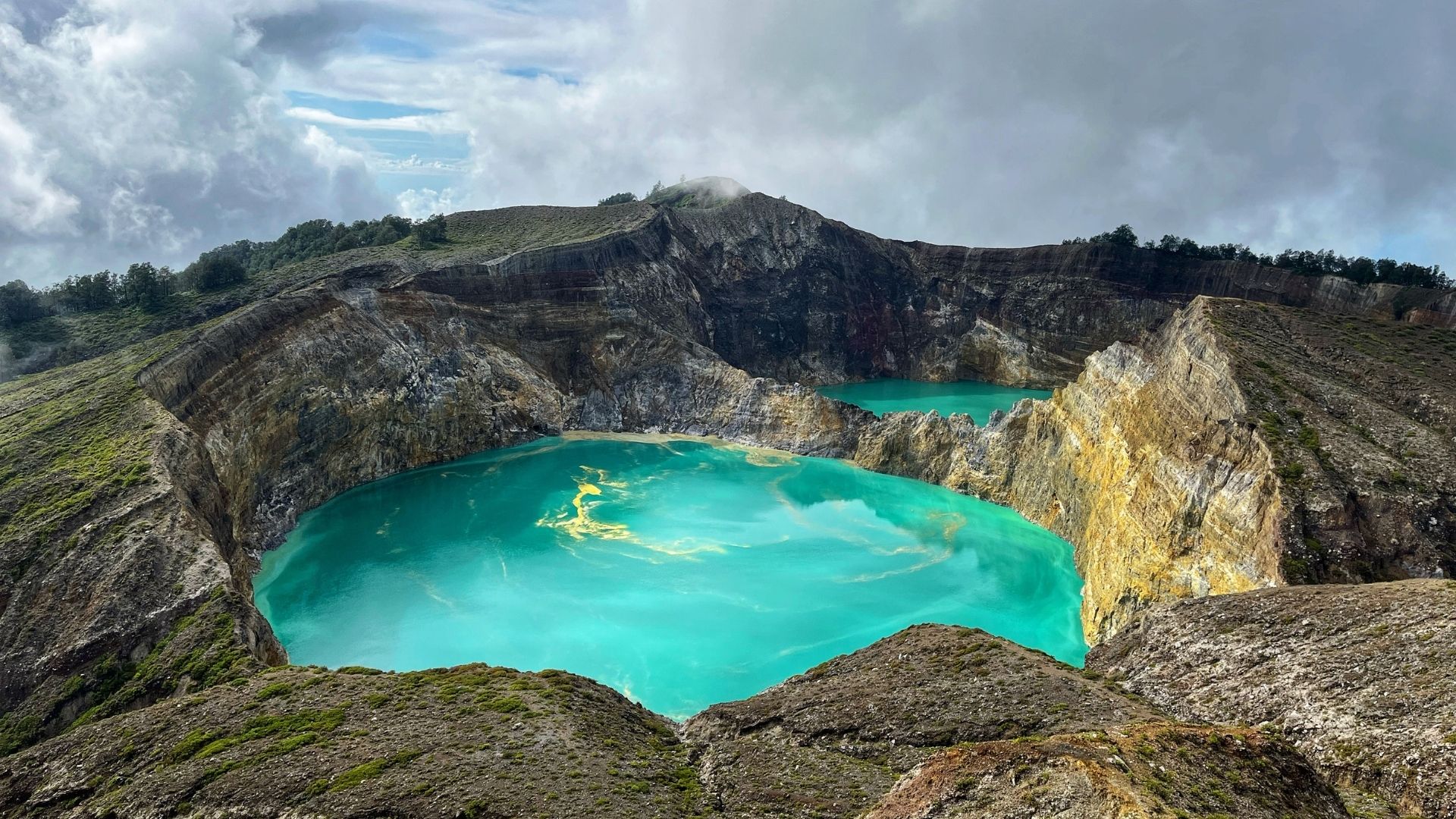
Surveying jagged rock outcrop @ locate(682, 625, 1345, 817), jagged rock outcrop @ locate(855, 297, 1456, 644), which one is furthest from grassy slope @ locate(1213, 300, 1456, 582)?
jagged rock outcrop @ locate(682, 625, 1345, 817)

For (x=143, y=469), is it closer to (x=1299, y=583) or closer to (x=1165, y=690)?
(x=1165, y=690)

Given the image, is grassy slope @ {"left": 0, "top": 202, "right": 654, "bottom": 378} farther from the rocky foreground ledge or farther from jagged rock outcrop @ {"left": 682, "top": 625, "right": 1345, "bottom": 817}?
jagged rock outcrop @ {"left": 682, "top": 625, "right": 1345, "bottom": 817}

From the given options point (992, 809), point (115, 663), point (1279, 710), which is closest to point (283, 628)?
point (115, 663)

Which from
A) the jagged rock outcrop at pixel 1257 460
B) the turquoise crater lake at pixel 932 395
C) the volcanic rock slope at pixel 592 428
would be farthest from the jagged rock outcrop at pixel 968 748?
the turquoise crater lake at pixel 932 395

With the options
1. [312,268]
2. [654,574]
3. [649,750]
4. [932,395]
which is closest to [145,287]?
[312,268]

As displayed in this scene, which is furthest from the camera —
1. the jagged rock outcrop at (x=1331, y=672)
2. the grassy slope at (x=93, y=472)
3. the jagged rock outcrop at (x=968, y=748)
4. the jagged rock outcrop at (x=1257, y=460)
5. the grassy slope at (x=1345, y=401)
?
the grassy slope at (x=1345, y=401)

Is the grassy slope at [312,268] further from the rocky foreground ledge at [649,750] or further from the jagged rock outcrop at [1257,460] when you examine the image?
the jagged rock outcrop at [1257,460]
